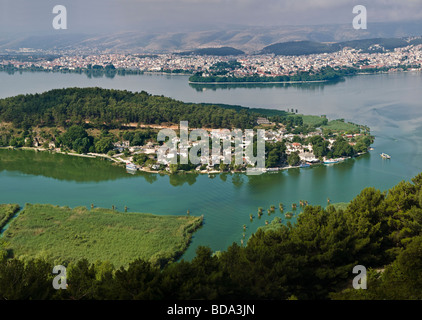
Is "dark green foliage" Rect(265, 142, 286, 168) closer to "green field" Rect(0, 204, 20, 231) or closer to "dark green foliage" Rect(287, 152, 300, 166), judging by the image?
"dark green foliage" Rect(287, 152, 300, 166)

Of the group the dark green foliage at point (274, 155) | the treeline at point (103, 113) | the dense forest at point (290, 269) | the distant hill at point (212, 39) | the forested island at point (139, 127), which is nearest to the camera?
the dense forest at point (290, 269)

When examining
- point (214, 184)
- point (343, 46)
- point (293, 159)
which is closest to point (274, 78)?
point (293, 159)

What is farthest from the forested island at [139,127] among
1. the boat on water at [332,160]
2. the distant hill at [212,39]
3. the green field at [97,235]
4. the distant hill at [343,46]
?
the distant hill at [212,39]

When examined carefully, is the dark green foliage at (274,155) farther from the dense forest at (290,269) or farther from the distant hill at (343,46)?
the distant hill at (343,46)

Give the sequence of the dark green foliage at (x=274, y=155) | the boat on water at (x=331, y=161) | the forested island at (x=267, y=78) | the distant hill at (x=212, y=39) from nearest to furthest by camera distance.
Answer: the dark green foliage at (x=274, y=155), the boat on water at (x=331, y=161), the forested island at (x=267, y=78), the distant hill at (x=212, y=39)

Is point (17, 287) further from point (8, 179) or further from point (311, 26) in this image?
point (311, 26)

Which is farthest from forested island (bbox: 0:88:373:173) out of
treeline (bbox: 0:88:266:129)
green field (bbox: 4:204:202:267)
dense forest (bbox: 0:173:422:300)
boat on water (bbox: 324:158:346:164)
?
dense forest (bbox: 0:173:422:300)
